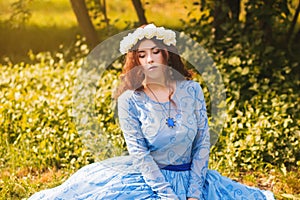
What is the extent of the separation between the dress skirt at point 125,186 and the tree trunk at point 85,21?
3.17m

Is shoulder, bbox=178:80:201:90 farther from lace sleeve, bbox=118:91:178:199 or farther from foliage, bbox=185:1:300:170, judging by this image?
foliage, bbox=185:1:300:170

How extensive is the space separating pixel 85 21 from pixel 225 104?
200cm

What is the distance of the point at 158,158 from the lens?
2.97 metres

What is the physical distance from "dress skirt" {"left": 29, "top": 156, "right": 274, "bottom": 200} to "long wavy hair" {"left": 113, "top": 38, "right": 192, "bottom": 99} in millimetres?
326

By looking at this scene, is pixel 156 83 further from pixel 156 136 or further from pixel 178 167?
pixel 178 167

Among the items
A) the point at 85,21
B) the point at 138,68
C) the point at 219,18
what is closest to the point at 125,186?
the point at 138,68

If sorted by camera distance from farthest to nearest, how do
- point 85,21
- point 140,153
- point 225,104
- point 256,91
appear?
point 85,21
point 256,91
point 225,104
point 140,153

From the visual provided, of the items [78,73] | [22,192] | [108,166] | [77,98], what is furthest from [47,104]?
[108,166]

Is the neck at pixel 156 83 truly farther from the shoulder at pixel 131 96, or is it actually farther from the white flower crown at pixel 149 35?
the white flower crown at pixel 149 35

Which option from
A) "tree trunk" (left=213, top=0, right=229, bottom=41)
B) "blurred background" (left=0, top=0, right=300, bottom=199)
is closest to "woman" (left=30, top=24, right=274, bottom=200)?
"blurred background" (left=0, top=0, right=300, bottom=199)

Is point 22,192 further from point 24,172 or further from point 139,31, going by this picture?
point 139,31

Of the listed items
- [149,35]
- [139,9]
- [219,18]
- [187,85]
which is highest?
[139,9]

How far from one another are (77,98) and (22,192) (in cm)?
114

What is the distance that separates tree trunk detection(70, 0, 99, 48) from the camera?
20.0ft
